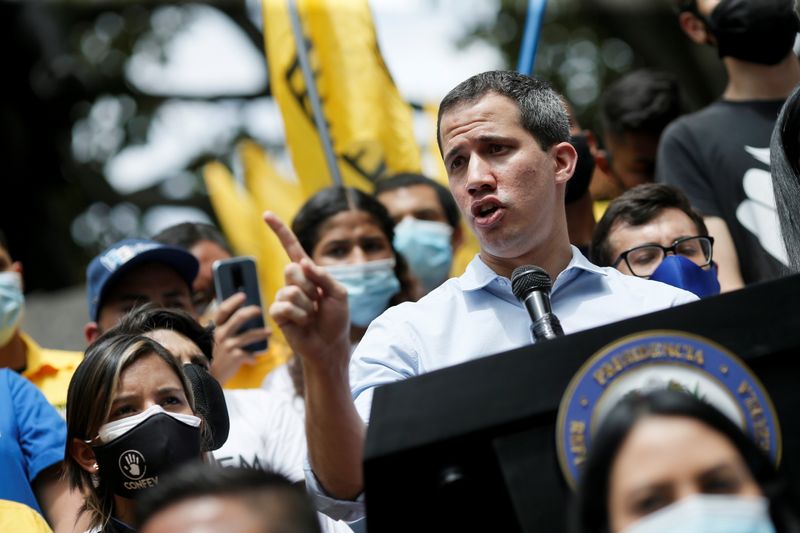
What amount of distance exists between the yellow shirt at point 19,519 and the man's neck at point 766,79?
3.15 meters

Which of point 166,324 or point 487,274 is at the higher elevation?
point 166,324

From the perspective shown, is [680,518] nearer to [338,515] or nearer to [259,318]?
[338,515]

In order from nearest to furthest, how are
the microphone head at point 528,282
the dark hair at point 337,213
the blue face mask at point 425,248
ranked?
1. the microphone head at point 528,282
2. the dark hair at point 337,213
3. the blue face mask at point 425,248

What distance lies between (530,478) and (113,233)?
1398cm

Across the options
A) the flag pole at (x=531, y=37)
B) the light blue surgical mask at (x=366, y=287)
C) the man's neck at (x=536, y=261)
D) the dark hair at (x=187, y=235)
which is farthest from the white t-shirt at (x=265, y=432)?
the flag pole at (x=531, y=37)

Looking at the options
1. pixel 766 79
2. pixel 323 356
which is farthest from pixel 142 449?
pixel 766 79

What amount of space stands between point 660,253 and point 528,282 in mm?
1463

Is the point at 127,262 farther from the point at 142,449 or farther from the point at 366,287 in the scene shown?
the point at 142,449

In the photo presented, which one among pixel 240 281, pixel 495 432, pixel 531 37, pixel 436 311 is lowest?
pixel 495 432

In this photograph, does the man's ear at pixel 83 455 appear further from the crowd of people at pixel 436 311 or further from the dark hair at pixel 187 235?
the dark hair at pixel 187 235

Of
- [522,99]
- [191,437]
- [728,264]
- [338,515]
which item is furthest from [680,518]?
[728,264]

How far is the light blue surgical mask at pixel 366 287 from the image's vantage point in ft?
17.4

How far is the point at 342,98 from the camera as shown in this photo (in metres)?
6.91

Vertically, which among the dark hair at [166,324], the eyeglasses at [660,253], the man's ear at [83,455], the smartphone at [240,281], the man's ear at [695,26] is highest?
the man's ear at [695,26]
